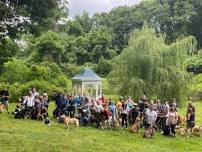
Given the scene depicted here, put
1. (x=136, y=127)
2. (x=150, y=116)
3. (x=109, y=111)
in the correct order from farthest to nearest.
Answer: (x=109, y=111) → (x=136, y=127) → (x=150, y=116)

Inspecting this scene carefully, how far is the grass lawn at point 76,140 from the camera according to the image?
17453 mm

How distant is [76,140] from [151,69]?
46.5 feet

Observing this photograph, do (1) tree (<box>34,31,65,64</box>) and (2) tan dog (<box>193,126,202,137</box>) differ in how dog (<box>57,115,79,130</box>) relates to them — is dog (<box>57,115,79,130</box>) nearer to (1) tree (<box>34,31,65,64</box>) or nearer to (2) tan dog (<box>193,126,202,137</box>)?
(2) tan dog (<box>193,126,202,137</box>)

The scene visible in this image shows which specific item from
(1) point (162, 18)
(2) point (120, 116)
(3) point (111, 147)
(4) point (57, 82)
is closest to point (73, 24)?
(1) point (162, 18)

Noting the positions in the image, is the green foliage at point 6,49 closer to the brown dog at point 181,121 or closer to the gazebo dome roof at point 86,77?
the brown dog at point 181,121

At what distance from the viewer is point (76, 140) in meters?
19.2

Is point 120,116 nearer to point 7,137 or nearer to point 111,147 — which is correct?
point 111,147

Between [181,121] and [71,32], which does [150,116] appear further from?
[71,32]

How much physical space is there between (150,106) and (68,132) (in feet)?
14.2

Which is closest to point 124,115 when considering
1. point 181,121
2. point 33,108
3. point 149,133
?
point 149,133

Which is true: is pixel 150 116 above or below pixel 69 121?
above

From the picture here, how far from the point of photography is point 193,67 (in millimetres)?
59688

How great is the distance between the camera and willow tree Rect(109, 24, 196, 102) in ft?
106

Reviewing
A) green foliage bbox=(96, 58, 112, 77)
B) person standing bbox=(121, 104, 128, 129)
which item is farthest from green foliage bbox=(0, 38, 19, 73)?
green foliage bbox=(96, 58, 112, 77)
